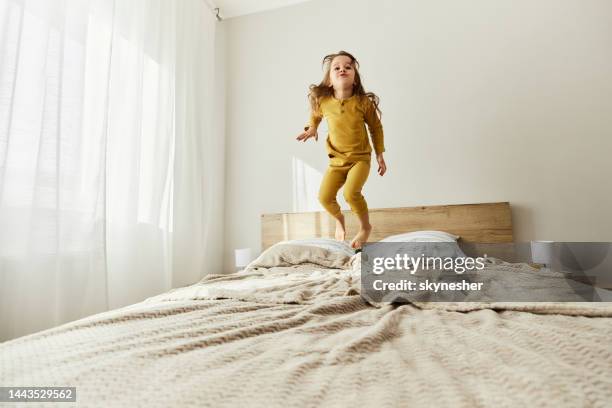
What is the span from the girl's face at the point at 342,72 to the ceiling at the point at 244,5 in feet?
7.17

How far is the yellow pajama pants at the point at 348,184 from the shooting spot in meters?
1.29

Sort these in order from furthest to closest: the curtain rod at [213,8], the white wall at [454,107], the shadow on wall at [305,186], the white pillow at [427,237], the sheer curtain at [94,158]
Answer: the curtain rod at [213,8]
the shadow on wall at [305,186]
the white wall at [454,107]
the white pillow at [427,237]
the sheer curtain at [94,158]

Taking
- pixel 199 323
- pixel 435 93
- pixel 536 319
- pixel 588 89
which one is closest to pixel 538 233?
pixel 588 89

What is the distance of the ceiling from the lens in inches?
124

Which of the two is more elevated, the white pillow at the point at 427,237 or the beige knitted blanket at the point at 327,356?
the white pillow at the point at 427,237

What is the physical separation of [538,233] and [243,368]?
246cm

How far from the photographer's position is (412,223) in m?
2.53

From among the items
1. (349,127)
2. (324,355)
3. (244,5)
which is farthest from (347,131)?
(244,5)

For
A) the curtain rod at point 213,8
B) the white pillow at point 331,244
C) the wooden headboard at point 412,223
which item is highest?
the curtain rod at point 213,8

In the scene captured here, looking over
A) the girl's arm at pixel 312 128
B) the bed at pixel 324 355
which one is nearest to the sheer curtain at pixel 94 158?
the bed at pixel 324 355

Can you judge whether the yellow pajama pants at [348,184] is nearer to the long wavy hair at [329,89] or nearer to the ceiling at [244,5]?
the long wavy hair at [329,89]

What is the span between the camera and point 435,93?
2654mm

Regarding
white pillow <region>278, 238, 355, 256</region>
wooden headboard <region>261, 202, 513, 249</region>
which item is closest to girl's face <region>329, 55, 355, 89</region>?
white pillow <region>278, 238, 355, 256</region>

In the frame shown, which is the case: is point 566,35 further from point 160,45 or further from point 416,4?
point 160,45
